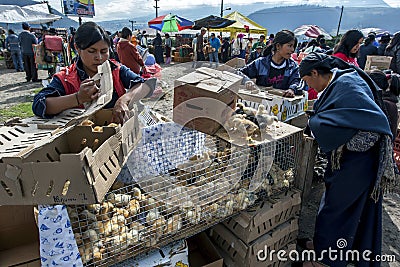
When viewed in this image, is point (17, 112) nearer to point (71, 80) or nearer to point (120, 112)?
point (71, 80)

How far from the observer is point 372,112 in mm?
1992

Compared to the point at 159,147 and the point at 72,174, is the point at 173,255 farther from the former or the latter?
the point at 72,174

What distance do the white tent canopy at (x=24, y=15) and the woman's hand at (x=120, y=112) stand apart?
19.3 m

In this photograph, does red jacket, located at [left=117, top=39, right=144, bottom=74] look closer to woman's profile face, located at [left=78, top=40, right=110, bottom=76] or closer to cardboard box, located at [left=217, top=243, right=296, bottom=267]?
woman's profile face, located at [left=78, top=40, right=110, bottom=76]

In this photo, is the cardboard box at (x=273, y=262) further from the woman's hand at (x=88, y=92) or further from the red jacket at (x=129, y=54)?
the red jacket at (x=129, y=54)

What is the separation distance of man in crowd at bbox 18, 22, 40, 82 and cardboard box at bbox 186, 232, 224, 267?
969cm

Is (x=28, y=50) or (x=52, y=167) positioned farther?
(x=28, y=50)

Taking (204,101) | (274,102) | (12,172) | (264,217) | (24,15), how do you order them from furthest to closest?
(24,15)
(274,102)
(264,217)
(204,101)
(12,172)

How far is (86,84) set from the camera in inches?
68.2

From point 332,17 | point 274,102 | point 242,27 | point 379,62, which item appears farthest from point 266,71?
point 332,17

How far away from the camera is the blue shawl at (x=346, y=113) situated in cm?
199

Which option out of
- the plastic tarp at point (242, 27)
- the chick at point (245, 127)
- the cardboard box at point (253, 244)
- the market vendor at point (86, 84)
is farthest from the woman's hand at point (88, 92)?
the plastic tarp at point (242, 27)

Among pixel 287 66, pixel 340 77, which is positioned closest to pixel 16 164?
pixel 340 77

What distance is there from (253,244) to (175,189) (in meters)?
0.79
